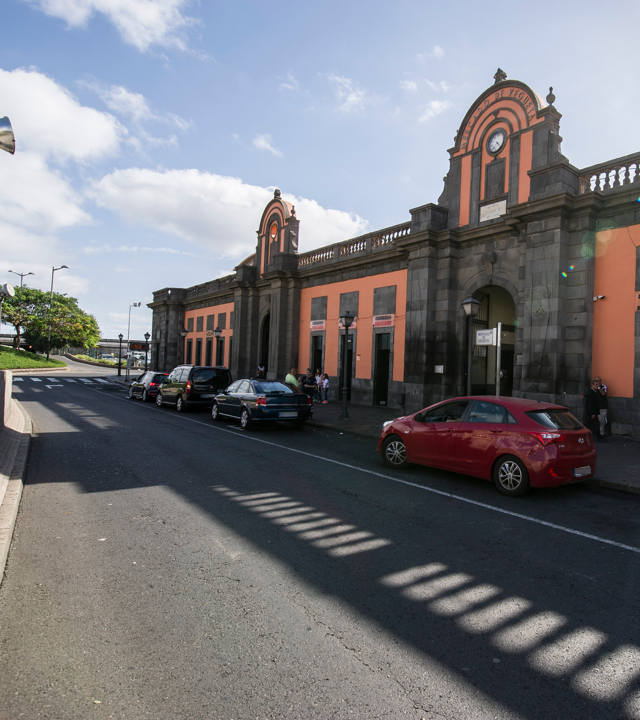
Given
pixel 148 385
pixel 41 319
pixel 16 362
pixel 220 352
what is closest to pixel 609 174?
pixel 148 385

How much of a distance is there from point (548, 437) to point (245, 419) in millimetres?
8912

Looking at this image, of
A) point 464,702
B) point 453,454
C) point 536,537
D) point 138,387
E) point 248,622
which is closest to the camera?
point 464,702

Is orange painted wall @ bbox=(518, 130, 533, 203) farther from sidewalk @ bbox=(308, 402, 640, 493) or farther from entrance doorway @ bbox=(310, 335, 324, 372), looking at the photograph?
entrance doorway @ bbox=(310, 335, 324, 372)

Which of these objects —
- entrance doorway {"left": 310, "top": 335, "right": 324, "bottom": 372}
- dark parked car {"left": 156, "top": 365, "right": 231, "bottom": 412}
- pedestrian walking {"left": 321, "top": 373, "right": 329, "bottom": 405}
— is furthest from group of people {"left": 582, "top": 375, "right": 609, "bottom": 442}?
entrance doorway {"left": 310, "top": 335, "right": 324, "bottom": 372}

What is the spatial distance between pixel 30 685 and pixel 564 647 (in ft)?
10.8

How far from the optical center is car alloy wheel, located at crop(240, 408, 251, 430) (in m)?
13.9

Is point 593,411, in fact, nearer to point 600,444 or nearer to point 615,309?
point 600,444

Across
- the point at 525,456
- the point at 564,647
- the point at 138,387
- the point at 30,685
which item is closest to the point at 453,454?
the point at 525,456

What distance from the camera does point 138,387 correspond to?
2305cm

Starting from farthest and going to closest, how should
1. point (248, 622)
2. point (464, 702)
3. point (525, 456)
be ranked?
point (525, 456), point (248, 622), point (464, 702)

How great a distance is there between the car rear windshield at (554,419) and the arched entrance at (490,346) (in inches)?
424

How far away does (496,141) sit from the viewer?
55.8 feet

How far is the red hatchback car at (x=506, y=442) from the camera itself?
6953 mm

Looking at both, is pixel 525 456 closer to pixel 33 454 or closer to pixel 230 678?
pixel 230 678
